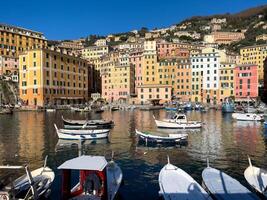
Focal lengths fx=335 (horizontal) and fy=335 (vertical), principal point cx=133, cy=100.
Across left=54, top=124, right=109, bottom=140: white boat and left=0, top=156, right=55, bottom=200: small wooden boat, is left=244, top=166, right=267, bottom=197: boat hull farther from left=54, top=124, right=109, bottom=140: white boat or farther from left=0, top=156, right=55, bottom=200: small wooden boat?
left=54, top=124, right=109, bottom=140: white boat

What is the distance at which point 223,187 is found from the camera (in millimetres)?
17469

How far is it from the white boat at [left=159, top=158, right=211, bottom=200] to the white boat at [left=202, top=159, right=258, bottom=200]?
743 millimetres

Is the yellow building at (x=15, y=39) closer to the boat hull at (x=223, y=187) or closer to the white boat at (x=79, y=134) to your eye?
the white boat at (x=79, y=134)

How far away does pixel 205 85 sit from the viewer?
13588 centimetres

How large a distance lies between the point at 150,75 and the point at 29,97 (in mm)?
54702

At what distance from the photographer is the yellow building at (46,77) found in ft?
352

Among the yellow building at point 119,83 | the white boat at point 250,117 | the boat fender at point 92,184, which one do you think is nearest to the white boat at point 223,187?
the boat fender at point 92,184

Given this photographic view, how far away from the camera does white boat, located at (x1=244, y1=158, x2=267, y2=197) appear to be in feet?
56.8

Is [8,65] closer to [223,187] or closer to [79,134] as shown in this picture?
[79,134]

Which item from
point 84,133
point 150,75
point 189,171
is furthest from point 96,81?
point 189,171

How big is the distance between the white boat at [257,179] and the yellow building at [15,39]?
131m

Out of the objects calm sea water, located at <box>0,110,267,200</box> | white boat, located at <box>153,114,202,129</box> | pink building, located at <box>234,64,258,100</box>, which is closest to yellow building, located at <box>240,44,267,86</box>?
pink building, located at <box>234,64,258,100</box>

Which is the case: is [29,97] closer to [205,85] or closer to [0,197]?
[205,85]

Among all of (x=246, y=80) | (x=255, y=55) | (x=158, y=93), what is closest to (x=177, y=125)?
(x=246, y=80)
